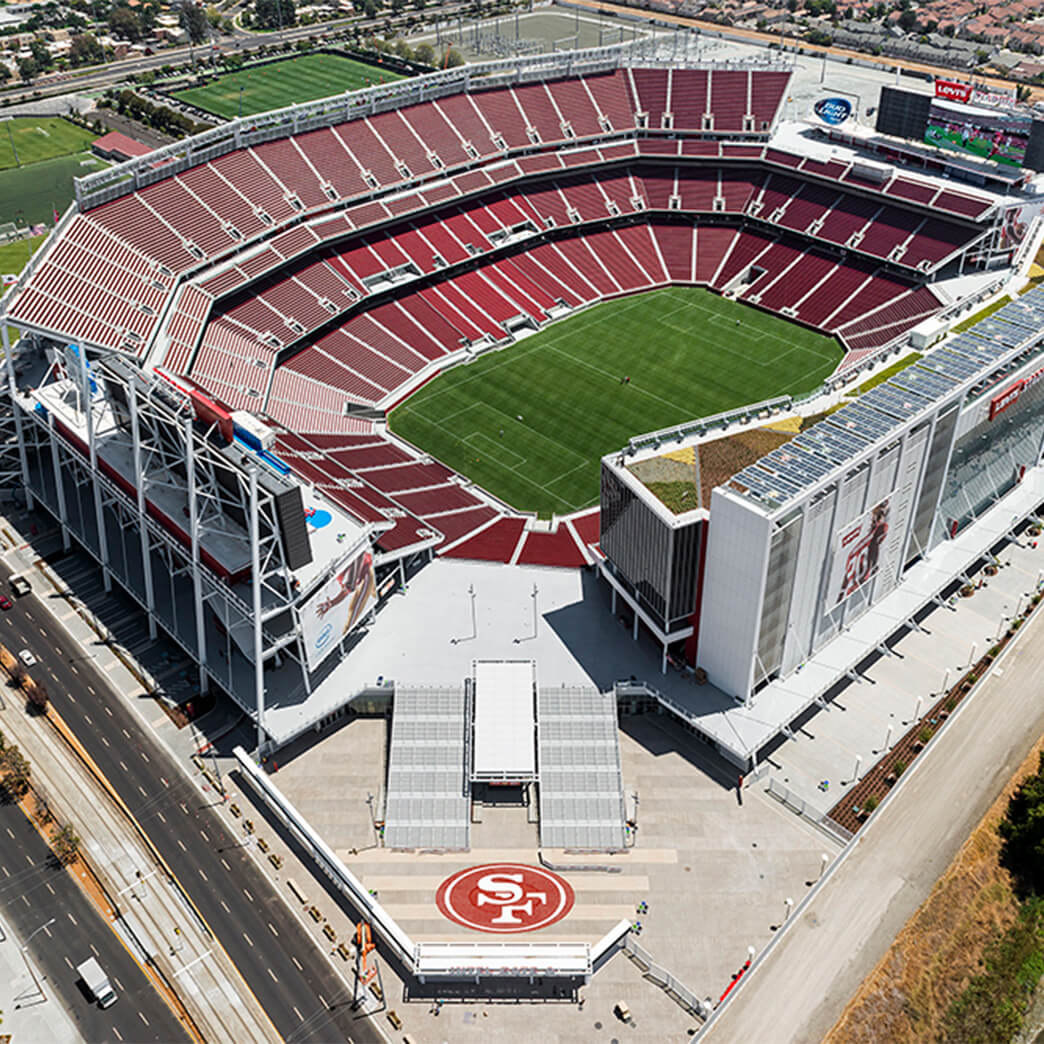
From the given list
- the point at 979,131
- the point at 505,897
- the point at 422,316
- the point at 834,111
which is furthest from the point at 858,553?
the point at 834,111

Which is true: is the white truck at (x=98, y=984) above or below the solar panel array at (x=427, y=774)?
below

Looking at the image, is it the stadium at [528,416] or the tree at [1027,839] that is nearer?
the tree at [1027,839]

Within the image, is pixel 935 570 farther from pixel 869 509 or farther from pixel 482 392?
pixel 482 392

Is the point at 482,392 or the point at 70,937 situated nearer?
the point at 70,937

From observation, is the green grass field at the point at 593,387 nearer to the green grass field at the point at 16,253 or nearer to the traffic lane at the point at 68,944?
the traffic lane at the point at 68,944

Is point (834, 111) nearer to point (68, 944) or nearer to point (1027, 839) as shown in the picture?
point (1027, 839)

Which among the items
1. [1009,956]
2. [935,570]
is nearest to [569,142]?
[935,570]

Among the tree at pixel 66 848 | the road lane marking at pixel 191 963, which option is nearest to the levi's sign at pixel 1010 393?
the road lane marking at pixel 191 963
